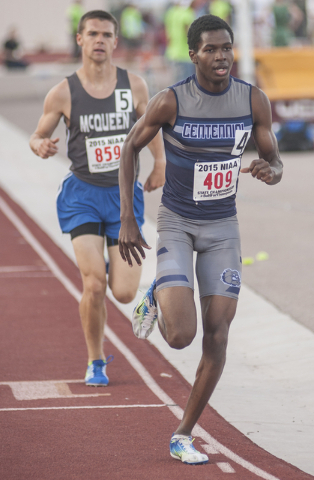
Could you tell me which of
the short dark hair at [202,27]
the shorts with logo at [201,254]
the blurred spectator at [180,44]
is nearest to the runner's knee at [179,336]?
the shorts with logo at [201,254]

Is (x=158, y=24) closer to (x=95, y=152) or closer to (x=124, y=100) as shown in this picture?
(x=124, y=100)

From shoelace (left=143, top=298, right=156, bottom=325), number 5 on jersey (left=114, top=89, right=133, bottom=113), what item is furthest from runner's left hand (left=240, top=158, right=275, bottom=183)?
number 5 on jersey (left=114, top=89, right=133, bottom=113)

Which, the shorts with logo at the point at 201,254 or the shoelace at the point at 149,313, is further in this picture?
the shoelace at the point at 149,313

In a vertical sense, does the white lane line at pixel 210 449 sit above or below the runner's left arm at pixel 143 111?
below

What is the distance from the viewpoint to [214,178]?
443 centimetres

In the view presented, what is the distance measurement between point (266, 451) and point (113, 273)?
1.78 meters

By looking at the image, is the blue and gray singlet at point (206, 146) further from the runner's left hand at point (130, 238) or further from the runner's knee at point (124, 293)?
the runner's knee at point (124, 293)

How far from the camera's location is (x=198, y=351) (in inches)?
265

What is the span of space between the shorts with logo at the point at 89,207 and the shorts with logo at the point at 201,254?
1.33 m

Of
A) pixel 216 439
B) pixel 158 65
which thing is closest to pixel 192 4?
pixel 158 65

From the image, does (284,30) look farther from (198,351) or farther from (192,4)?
(198,351)

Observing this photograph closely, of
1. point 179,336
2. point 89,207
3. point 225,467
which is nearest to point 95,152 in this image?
point 89,207

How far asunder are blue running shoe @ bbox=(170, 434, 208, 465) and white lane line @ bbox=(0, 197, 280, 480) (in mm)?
231

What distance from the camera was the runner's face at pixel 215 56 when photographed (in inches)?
168
